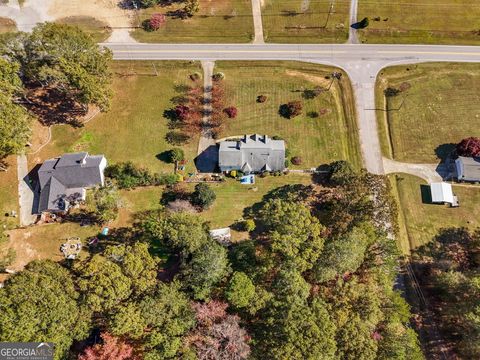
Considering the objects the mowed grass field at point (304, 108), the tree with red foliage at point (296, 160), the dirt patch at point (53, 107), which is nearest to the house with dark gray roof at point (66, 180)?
the dirt patch at point (53, 107)

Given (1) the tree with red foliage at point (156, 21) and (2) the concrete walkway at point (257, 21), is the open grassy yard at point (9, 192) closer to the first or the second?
(1) the tree with red foliage at point (156, 21)

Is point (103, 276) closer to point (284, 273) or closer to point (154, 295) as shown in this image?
point (154, 295)

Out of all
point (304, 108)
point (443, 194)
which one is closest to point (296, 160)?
point (304, 108)

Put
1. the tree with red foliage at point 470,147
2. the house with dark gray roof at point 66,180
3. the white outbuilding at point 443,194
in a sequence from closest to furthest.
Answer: the house with dark gray roof at point 66,180, the white outbuilding at point 443,194, the tree with red foliage at point 470,147

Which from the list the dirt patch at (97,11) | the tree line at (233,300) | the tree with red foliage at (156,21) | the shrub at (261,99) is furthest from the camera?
the dirt patch at (97,11)

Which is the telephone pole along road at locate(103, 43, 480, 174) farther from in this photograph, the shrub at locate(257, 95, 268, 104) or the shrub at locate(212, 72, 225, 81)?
the shrub at locate(257, 95, 268, 104)

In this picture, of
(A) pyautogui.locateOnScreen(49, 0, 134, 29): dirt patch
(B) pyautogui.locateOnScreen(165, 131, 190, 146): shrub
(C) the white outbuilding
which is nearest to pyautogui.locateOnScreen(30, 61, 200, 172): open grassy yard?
(B) pyautogui.locateOnScreen(165, 131, 190, 146): shrub

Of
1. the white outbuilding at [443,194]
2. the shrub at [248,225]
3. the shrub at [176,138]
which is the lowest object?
Answer: the shrub at [248,225]
